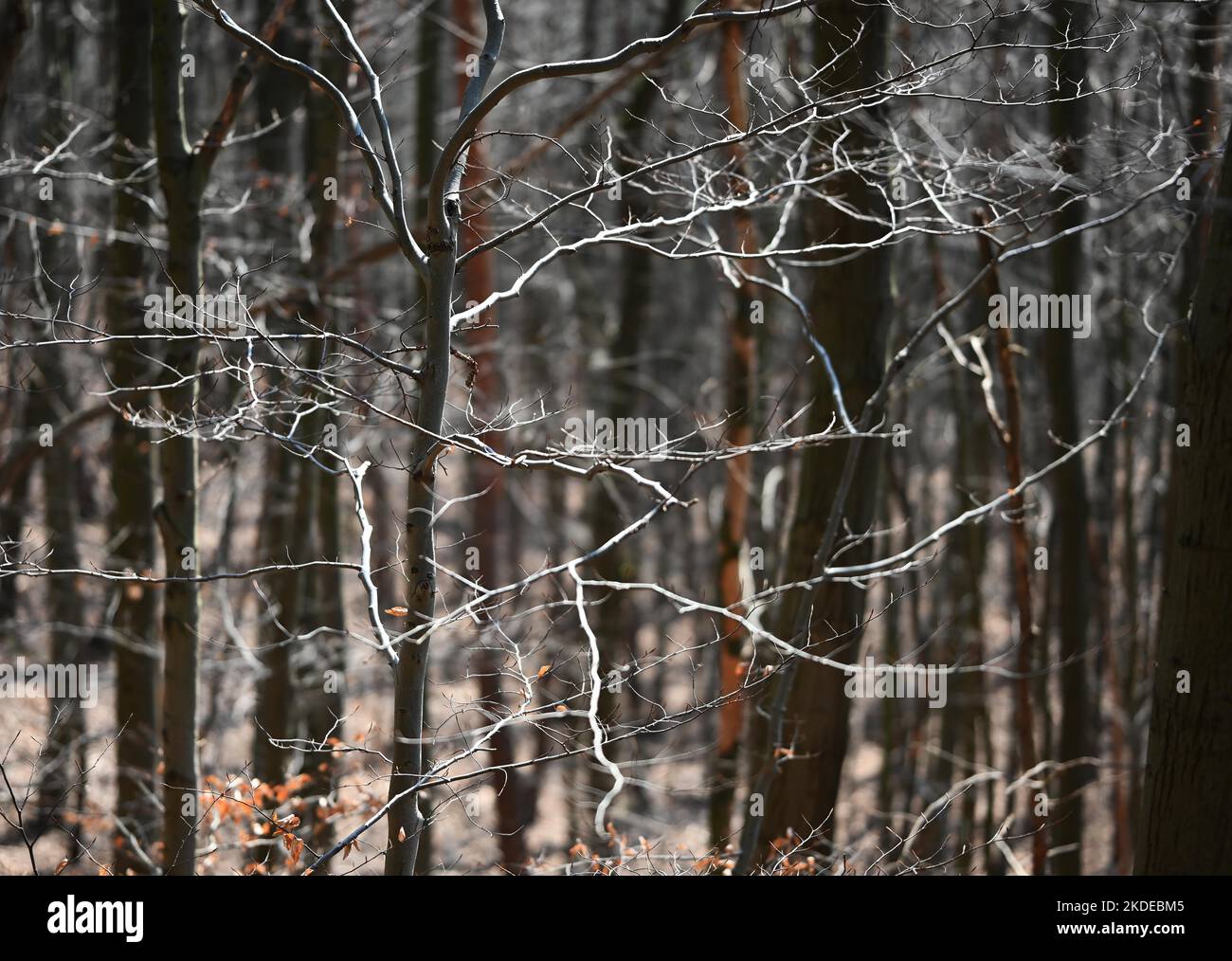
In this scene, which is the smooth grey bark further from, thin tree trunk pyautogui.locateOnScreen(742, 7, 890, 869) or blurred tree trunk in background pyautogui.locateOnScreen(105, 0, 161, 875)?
blurred tree trunk in background pyautogui.locateOnScreen(105, 0, 161, 875)

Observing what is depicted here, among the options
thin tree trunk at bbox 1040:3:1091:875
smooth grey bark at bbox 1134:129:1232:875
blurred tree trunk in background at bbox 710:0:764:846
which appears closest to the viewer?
smooth grey bark at bbox 1134:129:1232:875

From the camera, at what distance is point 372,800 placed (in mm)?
5840

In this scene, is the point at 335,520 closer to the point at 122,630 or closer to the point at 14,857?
the point at 122,630

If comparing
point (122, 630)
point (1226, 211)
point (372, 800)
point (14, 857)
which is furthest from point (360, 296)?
point (1226, 211)

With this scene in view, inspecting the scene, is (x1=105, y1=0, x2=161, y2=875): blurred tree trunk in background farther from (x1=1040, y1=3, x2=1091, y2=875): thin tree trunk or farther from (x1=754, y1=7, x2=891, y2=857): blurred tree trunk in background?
(x1=1040, y1=3, x2=1091, y2=875): thin tree trunk

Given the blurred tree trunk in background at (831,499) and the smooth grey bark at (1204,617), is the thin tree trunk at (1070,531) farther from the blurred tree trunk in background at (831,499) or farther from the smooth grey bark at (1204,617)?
the smooth grey bark at (1204,617)

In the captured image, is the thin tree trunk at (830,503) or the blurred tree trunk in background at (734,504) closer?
the thin tree trunk at (830,503)

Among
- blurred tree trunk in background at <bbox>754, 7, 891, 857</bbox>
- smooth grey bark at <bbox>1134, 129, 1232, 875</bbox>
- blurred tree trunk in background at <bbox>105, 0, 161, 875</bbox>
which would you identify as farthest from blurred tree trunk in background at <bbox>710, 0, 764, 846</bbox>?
blurred tree trunk in background at <bbox>105, 0, 161, 875</bbox>

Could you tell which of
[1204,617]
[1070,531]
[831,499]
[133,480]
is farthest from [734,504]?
[1204,617]

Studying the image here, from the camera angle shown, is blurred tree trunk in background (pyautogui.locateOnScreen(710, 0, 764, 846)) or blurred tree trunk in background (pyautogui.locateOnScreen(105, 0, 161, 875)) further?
blurred tree trunk in background (pyautogui.locateOnScreen(710, 0, 764, 846))

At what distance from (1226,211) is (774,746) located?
3.08m

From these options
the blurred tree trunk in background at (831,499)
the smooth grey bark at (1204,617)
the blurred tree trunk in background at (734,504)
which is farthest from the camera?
the blurred tree trunk in background at (734,504)

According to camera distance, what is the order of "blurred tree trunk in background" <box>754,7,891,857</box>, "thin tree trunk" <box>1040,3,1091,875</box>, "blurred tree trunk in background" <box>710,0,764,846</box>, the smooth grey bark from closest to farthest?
the smooth grey bark
"blurred tree trunk in background" <box>754,7,891,857</box>
"thin tree trunk" <box>1040,3,1091,875</box>
"blurred tree trunk in background" <box>710,0,764,846</box>

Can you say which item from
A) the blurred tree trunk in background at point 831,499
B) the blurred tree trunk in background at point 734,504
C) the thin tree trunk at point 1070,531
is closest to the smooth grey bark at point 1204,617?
the blurred tree trunk in background at point 831,499
